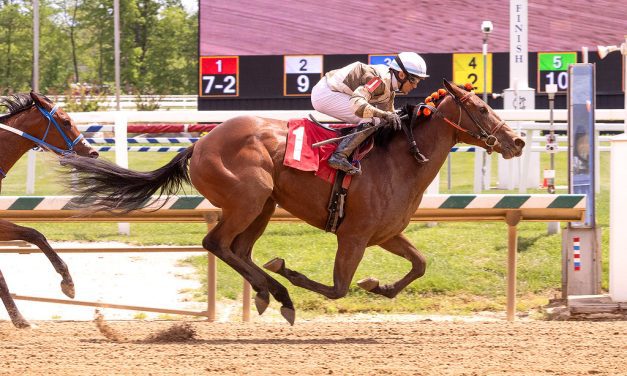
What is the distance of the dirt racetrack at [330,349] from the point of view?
203 inches

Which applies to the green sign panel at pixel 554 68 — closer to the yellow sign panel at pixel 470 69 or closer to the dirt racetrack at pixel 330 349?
the yellow sign panel at pixel 470 69

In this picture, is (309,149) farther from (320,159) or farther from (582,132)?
(582,132)

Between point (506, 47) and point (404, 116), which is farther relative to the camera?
point (506, 47)

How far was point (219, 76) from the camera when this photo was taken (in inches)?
717

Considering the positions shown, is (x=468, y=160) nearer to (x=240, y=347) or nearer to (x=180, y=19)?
(x=240, y=347)

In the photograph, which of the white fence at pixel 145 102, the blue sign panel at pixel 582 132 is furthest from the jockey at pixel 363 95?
the white fence at pixel 145 102

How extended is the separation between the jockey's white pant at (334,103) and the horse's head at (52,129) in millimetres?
1673

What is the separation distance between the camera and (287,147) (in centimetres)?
633

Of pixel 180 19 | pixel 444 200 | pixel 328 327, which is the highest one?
pixel 180 19

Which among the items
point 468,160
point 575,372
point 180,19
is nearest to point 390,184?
point 575,372

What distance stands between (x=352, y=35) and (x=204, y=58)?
268 cm

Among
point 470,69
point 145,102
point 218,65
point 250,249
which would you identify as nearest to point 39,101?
point 250,249

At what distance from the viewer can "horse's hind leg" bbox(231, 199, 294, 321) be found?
6.40 metres

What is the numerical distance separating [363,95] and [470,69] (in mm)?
11443
